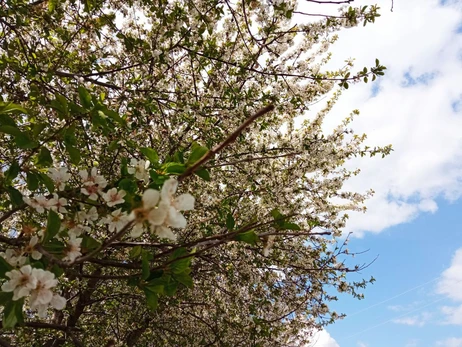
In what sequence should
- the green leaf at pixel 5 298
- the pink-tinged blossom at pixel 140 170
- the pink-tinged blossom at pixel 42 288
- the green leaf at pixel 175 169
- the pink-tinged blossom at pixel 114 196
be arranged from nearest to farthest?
the pink-tinged blossom at pixel 42 288, the green leaf at pixel 5 298, the green leaf at pixel 175 169, the pink-tinged blossom at pixel 114 196, the pink-tinged blossom at pixel 140 170

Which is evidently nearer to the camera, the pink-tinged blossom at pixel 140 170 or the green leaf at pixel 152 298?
the green leaf at pixel 152 298

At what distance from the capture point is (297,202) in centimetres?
654

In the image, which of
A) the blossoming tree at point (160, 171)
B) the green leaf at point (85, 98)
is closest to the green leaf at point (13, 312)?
the blossoming tree at point (160, 171)

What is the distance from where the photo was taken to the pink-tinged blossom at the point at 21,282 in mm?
1144

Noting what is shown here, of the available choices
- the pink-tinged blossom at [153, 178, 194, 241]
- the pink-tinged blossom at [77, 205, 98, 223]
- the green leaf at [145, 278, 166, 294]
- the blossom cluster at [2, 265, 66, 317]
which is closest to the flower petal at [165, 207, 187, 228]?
the pink-tinged blossom at [153, 178, 194, 241]

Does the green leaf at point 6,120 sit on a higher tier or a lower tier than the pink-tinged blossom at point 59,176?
higher

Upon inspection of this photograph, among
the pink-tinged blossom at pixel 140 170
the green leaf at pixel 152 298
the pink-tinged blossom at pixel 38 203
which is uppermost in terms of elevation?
the pink-tinged blossom at pixel 140 170

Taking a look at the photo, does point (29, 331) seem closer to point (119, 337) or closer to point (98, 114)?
point (119, 337)

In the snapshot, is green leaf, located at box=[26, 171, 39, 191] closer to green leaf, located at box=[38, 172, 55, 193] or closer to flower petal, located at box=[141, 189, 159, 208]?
green leaf, located at box=[38, 172, 55, 193]

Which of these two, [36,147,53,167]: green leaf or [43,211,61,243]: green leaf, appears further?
[36,147,53,167]: green leaf

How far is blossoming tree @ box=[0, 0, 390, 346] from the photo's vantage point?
4.56ft

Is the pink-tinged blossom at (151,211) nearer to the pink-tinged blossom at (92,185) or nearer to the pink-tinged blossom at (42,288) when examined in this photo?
the pink-tinged blossom at (42,288)

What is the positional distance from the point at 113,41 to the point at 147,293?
3.74m

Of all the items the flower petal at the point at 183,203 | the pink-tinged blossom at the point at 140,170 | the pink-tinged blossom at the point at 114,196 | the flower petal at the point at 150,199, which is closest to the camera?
the flower petal at the point at 150,199
